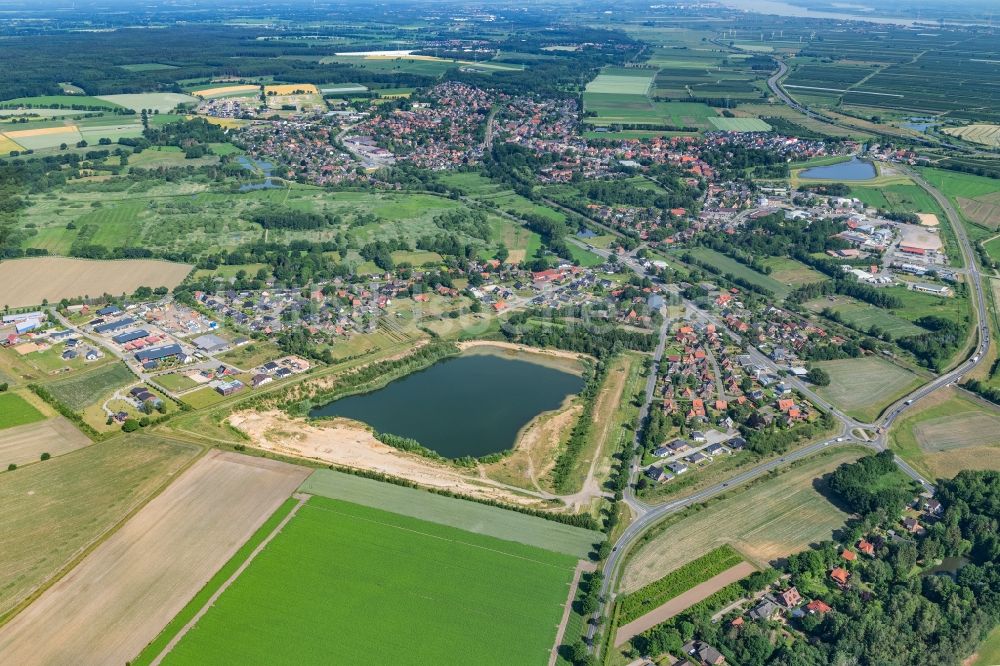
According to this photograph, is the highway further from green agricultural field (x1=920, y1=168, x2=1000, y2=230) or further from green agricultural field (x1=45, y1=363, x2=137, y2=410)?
green agricultural field (x1=45, y1=363, x2=137, y2=410)

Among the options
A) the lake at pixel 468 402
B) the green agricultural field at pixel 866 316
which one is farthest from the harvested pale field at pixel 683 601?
the green agricultural field at pixel 866 316

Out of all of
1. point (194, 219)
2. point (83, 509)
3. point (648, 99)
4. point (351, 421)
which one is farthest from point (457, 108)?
point (83, 509)

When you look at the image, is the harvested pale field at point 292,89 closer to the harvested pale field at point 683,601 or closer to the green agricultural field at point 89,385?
the green agricultural field at point 89,385

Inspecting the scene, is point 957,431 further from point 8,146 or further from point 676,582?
point 8,146

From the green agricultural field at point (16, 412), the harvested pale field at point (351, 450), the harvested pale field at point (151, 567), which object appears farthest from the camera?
the green agricultural field at point (16, 412)

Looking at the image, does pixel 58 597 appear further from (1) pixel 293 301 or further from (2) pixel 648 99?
(2) pixel 648 99

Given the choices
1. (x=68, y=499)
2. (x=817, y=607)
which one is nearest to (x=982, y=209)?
(x=817, y=607)
